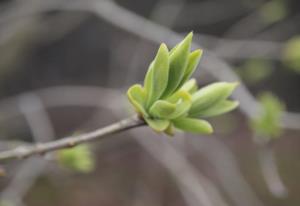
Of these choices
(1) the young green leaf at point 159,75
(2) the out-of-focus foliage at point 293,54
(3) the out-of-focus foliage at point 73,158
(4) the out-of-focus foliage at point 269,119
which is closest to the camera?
(1) the young green leaf at point 159,75

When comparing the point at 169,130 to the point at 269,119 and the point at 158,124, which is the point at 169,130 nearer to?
the point at 158,124

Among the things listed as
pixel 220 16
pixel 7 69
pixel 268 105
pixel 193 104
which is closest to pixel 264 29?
pixel 220 16

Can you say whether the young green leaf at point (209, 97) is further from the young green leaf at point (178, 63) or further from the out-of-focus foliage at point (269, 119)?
the out-of-focus foliage at point (269, 119)

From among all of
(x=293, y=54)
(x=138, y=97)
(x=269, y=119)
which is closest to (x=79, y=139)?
(x=138, y=97)

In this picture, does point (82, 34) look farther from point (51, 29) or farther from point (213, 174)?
point (213, 174)

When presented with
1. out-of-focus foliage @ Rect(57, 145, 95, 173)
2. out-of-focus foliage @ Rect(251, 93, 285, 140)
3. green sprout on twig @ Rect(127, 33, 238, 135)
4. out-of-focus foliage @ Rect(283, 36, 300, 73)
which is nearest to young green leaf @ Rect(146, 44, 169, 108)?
green sprout on twig @ Rect(127, 33, 238, 135)

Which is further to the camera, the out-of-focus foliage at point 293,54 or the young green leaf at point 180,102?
the out-of-focus foliage at point 293,54

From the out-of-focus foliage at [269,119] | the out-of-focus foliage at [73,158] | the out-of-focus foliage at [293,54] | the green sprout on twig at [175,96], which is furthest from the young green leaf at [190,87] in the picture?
the out-of-focus foliage at [293,54]

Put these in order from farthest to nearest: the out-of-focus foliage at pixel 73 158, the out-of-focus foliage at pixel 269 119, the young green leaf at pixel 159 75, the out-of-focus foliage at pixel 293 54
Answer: the out-of-focus foliage at pixel 293 54
the out-of-focus foliage at pixel 269 119
the out-of-focus foliage at pixel 73 158
the young green leaf at pixel 159 75
